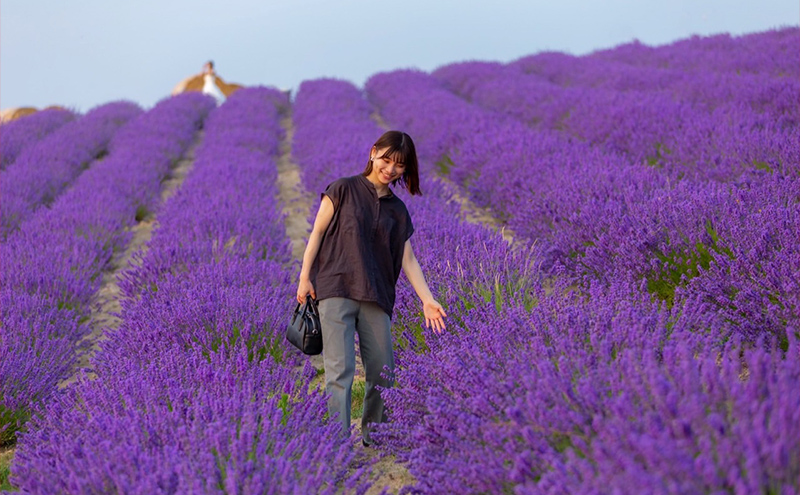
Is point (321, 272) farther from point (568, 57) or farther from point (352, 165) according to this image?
point (568, 57)

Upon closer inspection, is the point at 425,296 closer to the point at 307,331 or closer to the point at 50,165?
the point at 307,331

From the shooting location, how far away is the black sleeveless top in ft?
7.79

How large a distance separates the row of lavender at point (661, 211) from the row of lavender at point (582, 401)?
0.35m

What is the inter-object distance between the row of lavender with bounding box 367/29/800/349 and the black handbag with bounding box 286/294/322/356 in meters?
1.27

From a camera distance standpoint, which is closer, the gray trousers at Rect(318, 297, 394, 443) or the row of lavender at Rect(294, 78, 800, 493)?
the row of lavender at Rect(294, 78, 800, 493)

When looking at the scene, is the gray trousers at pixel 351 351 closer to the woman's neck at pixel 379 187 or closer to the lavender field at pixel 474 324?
the lavender field at pixel 474 324

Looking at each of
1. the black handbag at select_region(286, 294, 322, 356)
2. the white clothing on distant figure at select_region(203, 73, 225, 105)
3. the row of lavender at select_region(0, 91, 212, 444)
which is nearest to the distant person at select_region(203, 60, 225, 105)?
the white clothing on distant figure at select_region(203, 73, 225, 105)

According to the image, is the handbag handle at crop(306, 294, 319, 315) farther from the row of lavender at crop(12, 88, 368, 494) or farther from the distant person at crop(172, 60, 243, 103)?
the distant person at crop(172, 60, 243, 103)

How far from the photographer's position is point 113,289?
15.5ft

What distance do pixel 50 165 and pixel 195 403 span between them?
Answer: 21.5ft

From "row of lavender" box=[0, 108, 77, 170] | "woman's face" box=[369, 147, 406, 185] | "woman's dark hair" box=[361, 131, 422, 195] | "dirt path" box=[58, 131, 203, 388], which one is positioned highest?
"row of lavender" box=[0, 108, 77, 170]

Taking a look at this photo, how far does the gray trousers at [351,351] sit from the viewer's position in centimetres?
236

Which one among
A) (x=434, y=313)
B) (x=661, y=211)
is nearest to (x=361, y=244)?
(x=434, y=313)

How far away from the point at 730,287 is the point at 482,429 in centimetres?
144
